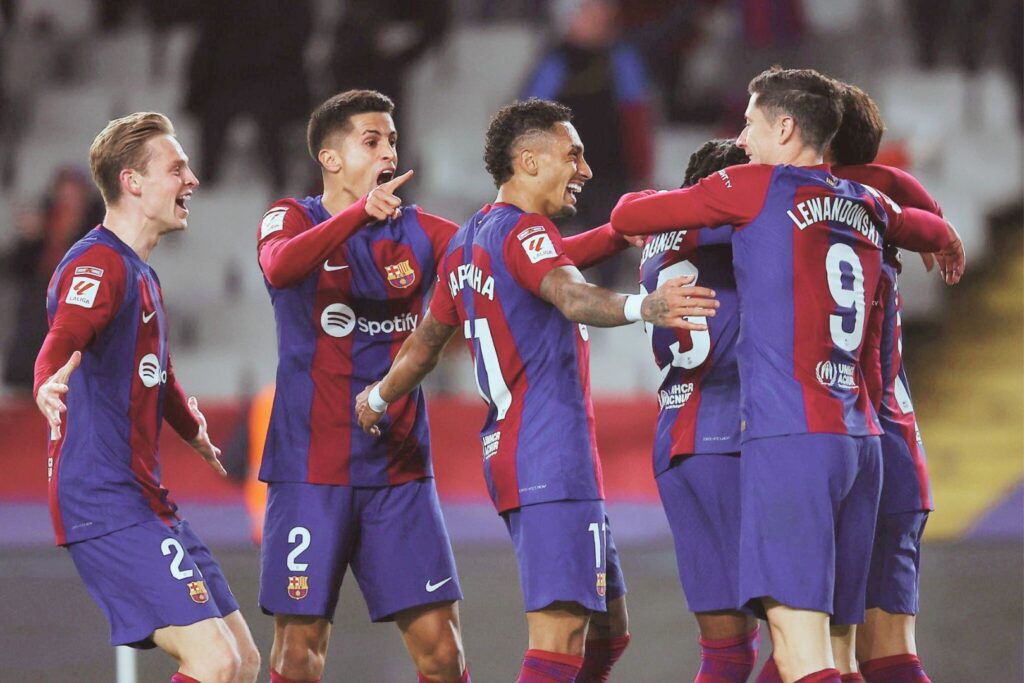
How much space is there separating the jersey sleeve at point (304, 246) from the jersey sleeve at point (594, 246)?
78 cm

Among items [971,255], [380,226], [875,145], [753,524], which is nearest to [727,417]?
[753,524]

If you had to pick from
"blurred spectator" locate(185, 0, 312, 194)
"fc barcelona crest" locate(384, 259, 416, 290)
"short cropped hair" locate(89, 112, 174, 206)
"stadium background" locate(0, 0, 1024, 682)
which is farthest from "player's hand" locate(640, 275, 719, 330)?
"blurred spectator" locate(185, 0, 312, 194)

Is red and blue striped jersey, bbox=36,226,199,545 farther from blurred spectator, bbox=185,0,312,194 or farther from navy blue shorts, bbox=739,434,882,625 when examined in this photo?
blurred spectator, bbox=185,0,312,194

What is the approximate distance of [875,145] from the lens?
4.34 meters

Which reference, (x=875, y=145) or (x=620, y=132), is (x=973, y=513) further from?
(x=875, y=145)

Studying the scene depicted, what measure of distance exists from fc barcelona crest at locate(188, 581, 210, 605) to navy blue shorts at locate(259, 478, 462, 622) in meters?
0.56

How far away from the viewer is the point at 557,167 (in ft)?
13.5

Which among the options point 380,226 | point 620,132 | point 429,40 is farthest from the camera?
point 429,40

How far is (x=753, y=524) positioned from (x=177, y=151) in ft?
7.41

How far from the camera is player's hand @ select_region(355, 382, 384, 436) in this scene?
439 cm

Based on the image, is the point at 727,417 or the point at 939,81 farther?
the point at 939,81

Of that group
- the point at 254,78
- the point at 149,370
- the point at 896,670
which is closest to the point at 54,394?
the point at 149,370

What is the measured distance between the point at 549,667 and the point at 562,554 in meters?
0.33

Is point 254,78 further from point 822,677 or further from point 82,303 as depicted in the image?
point 822,677
